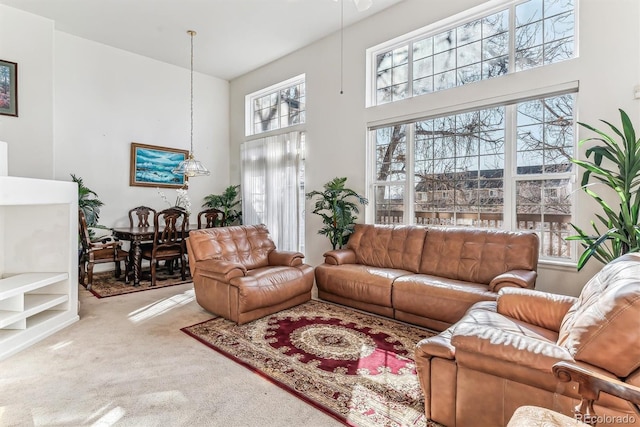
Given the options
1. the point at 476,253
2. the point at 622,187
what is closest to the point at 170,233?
the point at 476,253

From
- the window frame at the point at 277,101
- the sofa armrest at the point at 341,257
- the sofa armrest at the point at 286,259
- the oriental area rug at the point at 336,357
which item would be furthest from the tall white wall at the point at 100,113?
the sofa armrest at the point at 341,257

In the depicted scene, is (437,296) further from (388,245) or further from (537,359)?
(537,359)

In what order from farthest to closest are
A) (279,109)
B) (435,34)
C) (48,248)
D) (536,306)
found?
(279,109) → (435,34) → (48,248) → (536,306)

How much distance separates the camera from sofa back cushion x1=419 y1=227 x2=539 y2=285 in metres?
3.12

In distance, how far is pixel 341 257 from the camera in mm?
4012

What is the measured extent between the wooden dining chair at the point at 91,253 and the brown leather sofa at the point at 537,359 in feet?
14.8

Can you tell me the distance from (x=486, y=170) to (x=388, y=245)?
4.57 feet

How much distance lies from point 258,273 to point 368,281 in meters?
1.14

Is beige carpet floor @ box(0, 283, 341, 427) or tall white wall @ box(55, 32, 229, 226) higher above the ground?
tall white wall @ box(55, 32, 229, 226)

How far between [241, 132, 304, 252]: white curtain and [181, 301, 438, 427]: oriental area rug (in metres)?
2.21

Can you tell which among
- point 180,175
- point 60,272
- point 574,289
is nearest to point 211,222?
point 180,175

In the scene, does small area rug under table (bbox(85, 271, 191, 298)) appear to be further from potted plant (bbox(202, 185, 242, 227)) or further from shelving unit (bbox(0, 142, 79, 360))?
potted plant (bbox(202, 185, 242, 227))

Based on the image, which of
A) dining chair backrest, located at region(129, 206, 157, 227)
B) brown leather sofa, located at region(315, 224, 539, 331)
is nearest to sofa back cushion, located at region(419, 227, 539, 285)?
brown leather sofa, located at region(315, 224, 539, 331)

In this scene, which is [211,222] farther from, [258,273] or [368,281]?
[368,281]
